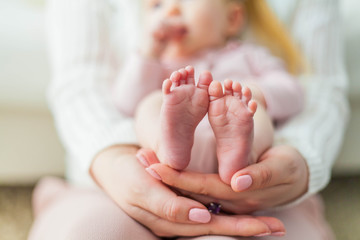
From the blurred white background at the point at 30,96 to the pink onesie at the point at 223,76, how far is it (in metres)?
0.29

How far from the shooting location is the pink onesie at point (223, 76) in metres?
0.76

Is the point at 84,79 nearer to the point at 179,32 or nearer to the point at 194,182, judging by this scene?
the point at 179,32

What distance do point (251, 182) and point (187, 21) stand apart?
1.61 feet

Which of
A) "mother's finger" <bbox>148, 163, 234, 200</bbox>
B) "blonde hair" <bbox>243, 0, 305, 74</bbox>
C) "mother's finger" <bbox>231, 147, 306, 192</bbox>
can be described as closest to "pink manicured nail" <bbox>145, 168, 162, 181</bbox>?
"mother's finger" <bbox>148, 163, 234, 200</bbox>

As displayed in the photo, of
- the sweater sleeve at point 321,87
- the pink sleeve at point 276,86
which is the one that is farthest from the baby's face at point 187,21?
the sweater sleeve at point 321,87

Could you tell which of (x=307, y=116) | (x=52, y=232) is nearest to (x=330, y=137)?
(x=307, y=116)

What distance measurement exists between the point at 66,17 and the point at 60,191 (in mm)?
394

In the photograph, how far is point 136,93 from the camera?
769 mm

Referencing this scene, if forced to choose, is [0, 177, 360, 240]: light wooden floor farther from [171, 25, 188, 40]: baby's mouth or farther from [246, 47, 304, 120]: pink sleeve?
[171, 25, 188, 40]: baby's mouth

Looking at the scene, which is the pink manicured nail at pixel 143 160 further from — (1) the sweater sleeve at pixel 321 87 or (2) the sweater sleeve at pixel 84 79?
(1) the sweater sleeve at pixel 321 87

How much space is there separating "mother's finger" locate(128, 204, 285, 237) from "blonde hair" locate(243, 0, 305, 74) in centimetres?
54

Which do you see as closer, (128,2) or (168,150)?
(168,150)

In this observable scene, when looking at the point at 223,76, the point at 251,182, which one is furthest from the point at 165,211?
the point at 223,76

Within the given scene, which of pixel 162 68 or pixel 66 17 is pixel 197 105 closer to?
pixel 162 68
